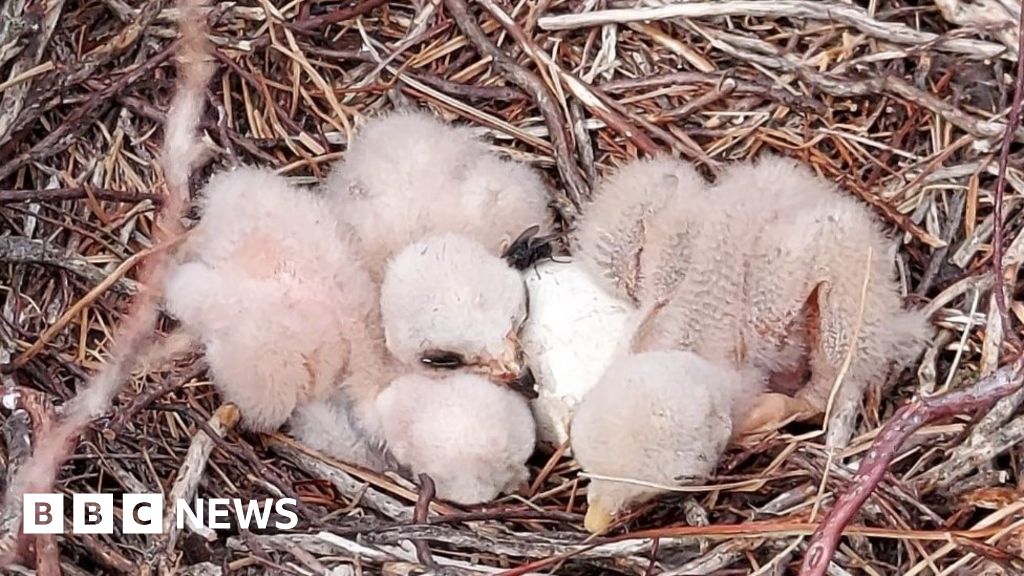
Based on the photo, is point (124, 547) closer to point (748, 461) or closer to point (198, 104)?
point (198, 104)

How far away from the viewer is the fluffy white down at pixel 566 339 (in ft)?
6.28

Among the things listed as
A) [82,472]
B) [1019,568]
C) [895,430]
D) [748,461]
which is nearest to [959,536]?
[1019,568]

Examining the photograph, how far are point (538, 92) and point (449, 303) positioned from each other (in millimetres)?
483

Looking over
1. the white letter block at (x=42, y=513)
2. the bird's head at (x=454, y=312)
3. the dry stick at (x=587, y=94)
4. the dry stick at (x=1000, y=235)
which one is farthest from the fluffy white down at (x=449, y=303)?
the dry stick at (x=1000, y=235)

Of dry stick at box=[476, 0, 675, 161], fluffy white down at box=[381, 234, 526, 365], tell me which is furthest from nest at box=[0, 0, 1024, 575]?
fluffy white down at box=[381, 234, 526, 365]

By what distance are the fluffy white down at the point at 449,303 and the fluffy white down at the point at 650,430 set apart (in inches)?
7.9

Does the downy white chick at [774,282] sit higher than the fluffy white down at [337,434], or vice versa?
the downy white chick at [774,282]

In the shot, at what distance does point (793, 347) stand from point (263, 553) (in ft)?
2.61

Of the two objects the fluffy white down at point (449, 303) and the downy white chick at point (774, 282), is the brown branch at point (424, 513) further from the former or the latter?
the downy white chick at point (774, 282)

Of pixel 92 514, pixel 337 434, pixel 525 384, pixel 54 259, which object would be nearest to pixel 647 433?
pixel 525 384

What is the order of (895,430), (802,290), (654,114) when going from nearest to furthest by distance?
(895,430)
(802,290)
(654,114)

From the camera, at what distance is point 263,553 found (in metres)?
1.75

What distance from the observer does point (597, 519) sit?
67.3 inches

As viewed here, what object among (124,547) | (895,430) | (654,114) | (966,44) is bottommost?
(124,547)
